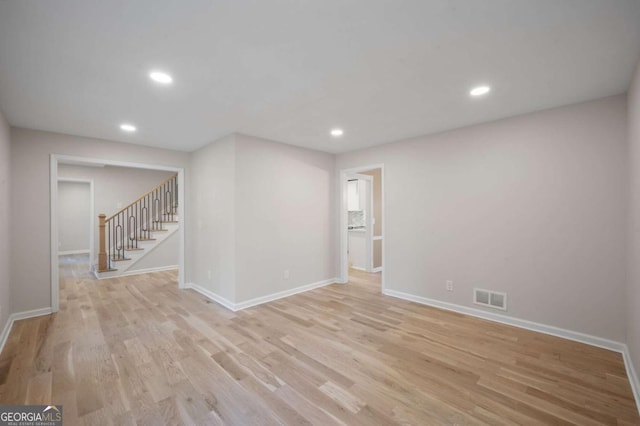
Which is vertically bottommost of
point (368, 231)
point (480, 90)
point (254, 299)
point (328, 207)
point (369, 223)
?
point (254, 299)

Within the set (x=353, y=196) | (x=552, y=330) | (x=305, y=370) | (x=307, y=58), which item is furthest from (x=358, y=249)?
(x=307, y=58)

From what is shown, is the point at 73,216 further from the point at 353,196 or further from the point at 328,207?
the point at 353,196

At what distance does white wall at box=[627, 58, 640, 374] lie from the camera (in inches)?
78.0

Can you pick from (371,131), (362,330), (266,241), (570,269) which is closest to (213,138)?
(266,241)

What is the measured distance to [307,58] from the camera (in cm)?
194

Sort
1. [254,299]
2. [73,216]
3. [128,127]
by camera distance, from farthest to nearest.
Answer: [73,216] → [254,299] → [128,127]

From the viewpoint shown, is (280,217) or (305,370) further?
(280,217)

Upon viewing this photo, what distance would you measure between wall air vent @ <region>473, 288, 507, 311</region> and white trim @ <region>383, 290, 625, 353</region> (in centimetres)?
10

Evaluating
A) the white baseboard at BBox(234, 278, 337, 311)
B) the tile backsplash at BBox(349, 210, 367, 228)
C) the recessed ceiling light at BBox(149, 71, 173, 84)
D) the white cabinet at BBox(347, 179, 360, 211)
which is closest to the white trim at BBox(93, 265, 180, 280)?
the white baseboard at BBox(234, 278, 337, 311)

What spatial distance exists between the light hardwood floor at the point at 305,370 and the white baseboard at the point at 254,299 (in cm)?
15

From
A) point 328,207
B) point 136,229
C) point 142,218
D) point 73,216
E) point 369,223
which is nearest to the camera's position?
point 328,207

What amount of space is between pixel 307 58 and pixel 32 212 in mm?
4112

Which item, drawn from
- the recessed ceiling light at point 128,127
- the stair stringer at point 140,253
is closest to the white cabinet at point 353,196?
the stair stringer at point 140,253

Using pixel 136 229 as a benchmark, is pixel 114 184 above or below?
above
